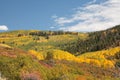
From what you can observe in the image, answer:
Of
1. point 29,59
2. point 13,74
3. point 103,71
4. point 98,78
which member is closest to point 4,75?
point 13,74

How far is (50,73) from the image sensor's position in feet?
217

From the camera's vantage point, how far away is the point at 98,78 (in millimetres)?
77250

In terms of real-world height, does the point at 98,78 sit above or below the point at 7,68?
below


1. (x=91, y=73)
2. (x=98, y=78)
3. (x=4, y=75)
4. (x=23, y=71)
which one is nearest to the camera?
(x=4, y=75)

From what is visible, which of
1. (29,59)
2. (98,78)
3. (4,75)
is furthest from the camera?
(98,78)

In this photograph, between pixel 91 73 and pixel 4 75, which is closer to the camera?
pixel 4 75

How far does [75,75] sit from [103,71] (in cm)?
1666

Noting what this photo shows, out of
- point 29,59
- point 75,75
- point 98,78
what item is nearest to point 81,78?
point 75,75

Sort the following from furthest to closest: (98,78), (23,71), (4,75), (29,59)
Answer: (98,78), (29,59), (23,71), (4,75)

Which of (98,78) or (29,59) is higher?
(29,59)

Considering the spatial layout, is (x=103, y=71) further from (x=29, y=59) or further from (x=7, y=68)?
(x=7, y=68)

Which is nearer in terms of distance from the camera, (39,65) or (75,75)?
(39,65)

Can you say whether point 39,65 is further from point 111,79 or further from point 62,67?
point 111,79

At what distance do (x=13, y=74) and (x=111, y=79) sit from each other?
29.9 m
